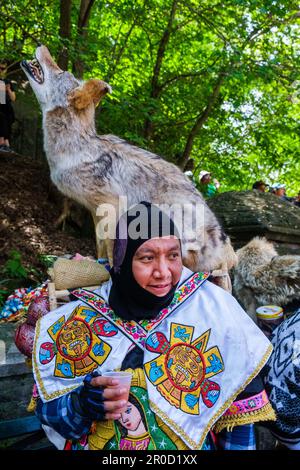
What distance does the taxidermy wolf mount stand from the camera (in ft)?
11.6

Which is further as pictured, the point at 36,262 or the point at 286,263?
the point at 36,262

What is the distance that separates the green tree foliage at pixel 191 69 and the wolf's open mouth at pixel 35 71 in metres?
2.48

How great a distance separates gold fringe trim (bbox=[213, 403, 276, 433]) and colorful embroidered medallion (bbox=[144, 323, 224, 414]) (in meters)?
0.12

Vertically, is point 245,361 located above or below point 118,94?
below

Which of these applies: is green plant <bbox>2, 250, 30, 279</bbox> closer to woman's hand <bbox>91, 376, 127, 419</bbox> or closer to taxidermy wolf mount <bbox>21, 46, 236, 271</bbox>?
taxidermy wolf mount <bbox>21, 46, 236, 271</bbox>

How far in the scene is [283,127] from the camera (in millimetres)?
11023

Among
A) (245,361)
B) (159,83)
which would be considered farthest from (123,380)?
(159,83)

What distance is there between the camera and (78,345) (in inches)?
79.2

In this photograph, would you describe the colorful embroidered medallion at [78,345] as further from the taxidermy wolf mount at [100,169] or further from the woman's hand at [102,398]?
the taxidermy wolf mount at [100,169]

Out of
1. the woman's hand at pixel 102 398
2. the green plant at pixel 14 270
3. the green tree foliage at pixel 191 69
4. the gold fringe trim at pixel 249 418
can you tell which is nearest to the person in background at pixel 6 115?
the green tree foliage at pixel 191 69

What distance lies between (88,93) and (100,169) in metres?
0.76

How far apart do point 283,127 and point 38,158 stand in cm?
675

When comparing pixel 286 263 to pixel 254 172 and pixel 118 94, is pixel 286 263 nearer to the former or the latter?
pixel 118 94
